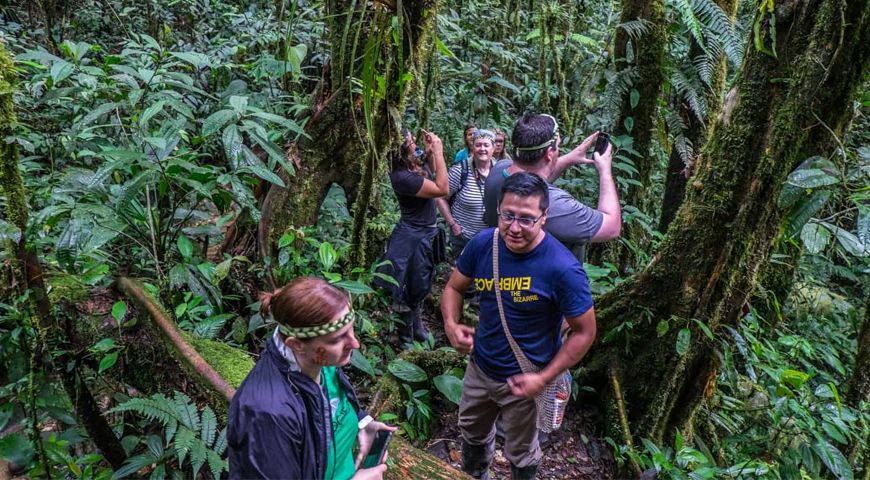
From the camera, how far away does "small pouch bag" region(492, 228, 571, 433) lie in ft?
9.09

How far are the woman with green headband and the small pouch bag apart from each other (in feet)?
3.52

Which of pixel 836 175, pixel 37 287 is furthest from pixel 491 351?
pixel 37 287

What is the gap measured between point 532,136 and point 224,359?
2.10 m

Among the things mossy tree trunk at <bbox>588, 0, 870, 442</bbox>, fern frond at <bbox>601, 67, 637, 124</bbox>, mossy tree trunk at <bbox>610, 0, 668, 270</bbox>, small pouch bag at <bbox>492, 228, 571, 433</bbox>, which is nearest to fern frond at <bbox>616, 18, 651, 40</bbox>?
mossy tree trunk at <bbox>610, 0, 668, 270</bbox>

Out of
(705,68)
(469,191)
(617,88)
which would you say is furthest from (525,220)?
(705,68)

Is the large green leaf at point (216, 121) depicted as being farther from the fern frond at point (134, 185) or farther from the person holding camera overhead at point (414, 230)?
the person holding camera overhead at point (414, 230)

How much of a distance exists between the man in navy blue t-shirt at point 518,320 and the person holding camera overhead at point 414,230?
139 cm

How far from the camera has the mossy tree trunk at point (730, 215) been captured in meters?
2.66

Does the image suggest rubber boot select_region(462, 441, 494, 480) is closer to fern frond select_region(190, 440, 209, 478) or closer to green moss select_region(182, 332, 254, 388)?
green moss select_region(182, 332, 254, 388)

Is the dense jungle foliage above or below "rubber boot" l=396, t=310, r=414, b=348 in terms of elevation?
above

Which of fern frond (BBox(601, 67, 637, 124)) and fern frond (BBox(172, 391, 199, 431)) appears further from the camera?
fern frond (BBox(601, 67, 637, 124))

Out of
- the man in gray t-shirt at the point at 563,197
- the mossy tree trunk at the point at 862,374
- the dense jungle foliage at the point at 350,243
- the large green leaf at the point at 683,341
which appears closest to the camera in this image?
the dense jungle foliage at the point at 350,243

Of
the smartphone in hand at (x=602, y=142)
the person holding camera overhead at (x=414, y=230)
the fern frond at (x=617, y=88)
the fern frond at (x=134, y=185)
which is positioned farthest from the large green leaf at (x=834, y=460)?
the fern frond at (x=134, y=185)

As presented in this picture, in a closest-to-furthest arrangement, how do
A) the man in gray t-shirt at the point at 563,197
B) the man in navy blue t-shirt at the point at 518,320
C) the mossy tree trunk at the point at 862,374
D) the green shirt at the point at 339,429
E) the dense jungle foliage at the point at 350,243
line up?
the green shirt at the point at 339,429 < the dense jungle foliage at the point at 350,243 < the man in navy blue t-shirt at the point at 518,320 < the man in gray t-shirt at the point at 563,197 < the mossy tree trunk at the point at 862,374
